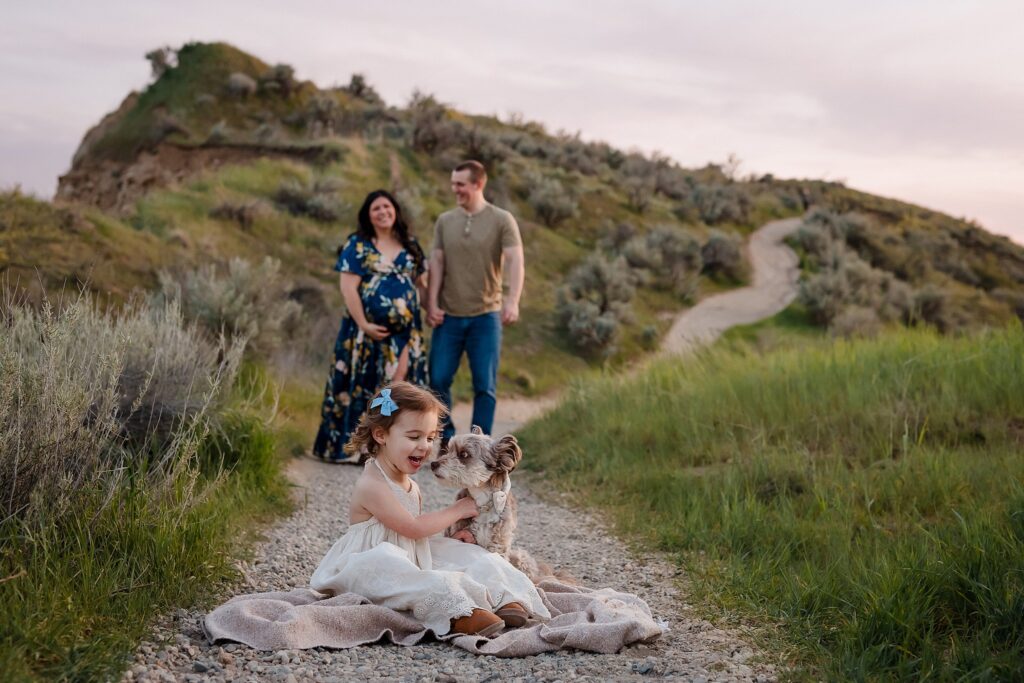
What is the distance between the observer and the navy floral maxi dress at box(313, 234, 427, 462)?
344 inches

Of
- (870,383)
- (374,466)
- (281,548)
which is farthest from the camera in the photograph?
(870,383)

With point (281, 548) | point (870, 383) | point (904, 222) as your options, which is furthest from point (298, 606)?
point (904, 222)

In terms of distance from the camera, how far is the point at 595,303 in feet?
62.1

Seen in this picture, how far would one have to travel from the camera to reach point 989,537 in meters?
4.19

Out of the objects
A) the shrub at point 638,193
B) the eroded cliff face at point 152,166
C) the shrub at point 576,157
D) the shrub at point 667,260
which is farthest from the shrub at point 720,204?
the eroded cliff face at point 152,166

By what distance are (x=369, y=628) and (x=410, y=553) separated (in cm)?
41

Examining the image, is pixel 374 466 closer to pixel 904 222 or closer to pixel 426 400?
pixel 426 400

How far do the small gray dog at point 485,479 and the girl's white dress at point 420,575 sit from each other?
0.29 feet

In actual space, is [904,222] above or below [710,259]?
above

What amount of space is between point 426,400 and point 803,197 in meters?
43.2

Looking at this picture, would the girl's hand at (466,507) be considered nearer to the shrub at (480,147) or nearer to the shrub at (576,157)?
the shrub at (480,147)

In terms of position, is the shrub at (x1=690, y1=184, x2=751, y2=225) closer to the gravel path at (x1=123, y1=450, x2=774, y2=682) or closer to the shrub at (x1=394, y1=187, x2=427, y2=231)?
the shrub at (x1=394, y1=187, x2=427, y2=231)

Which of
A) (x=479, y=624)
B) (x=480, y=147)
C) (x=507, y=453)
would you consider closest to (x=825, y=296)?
(x=480, y=147)

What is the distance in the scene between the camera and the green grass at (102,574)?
3318 millimetres
